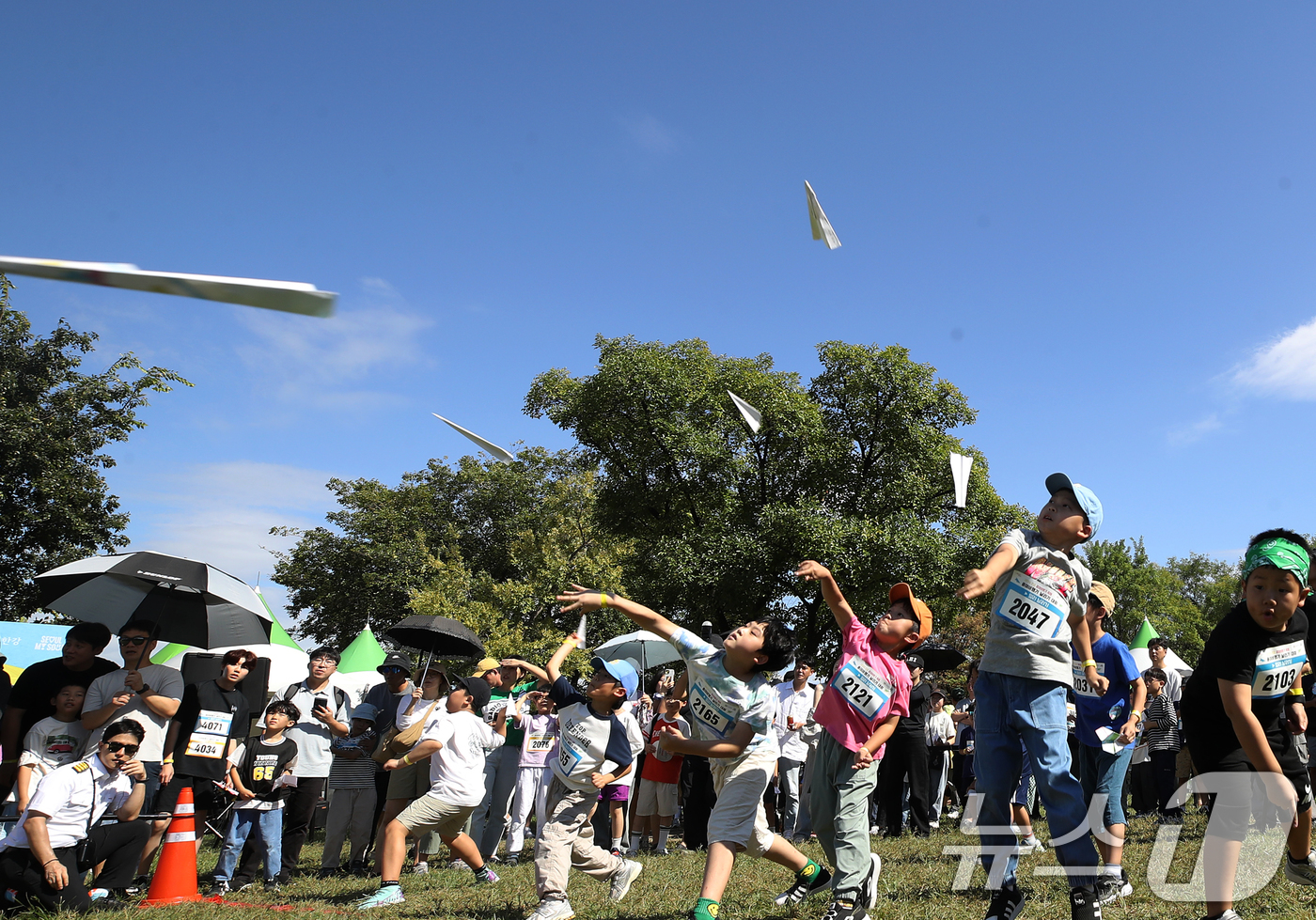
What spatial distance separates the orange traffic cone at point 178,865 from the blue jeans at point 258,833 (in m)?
0.92

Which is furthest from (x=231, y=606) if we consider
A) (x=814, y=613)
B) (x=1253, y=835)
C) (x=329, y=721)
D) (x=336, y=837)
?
(x=814, y=613)

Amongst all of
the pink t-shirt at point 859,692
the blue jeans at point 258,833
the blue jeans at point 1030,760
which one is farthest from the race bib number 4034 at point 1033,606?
the blue jeans at point 258,833

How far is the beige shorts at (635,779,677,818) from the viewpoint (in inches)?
395

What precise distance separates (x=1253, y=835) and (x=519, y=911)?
565 centimetres

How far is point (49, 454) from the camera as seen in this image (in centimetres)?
2233

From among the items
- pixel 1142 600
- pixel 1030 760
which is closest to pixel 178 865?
pixel 1030 760

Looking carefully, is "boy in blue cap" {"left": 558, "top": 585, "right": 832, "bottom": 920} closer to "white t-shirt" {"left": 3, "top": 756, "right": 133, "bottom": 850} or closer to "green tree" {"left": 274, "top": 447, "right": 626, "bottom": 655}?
"white t-shirt" {"left": 3, "top": 756, "right": 133, "bottom": 850}

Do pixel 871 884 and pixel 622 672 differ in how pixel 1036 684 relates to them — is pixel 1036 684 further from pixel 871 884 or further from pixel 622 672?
pixel 622 672

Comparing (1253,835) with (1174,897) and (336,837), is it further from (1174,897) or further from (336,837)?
(336,837)

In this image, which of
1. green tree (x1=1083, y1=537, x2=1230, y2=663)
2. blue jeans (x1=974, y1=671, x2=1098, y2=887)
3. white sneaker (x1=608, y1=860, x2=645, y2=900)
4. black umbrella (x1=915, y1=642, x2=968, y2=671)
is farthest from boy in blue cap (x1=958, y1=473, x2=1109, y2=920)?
green tree (x1=1083, y1=537, x2=1230, y2=663)

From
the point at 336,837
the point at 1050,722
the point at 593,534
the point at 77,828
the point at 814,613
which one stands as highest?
the point at 593,534

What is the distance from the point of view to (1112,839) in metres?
5.04

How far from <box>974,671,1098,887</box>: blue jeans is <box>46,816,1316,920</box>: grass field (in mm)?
959

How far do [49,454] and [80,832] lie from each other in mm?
20863
